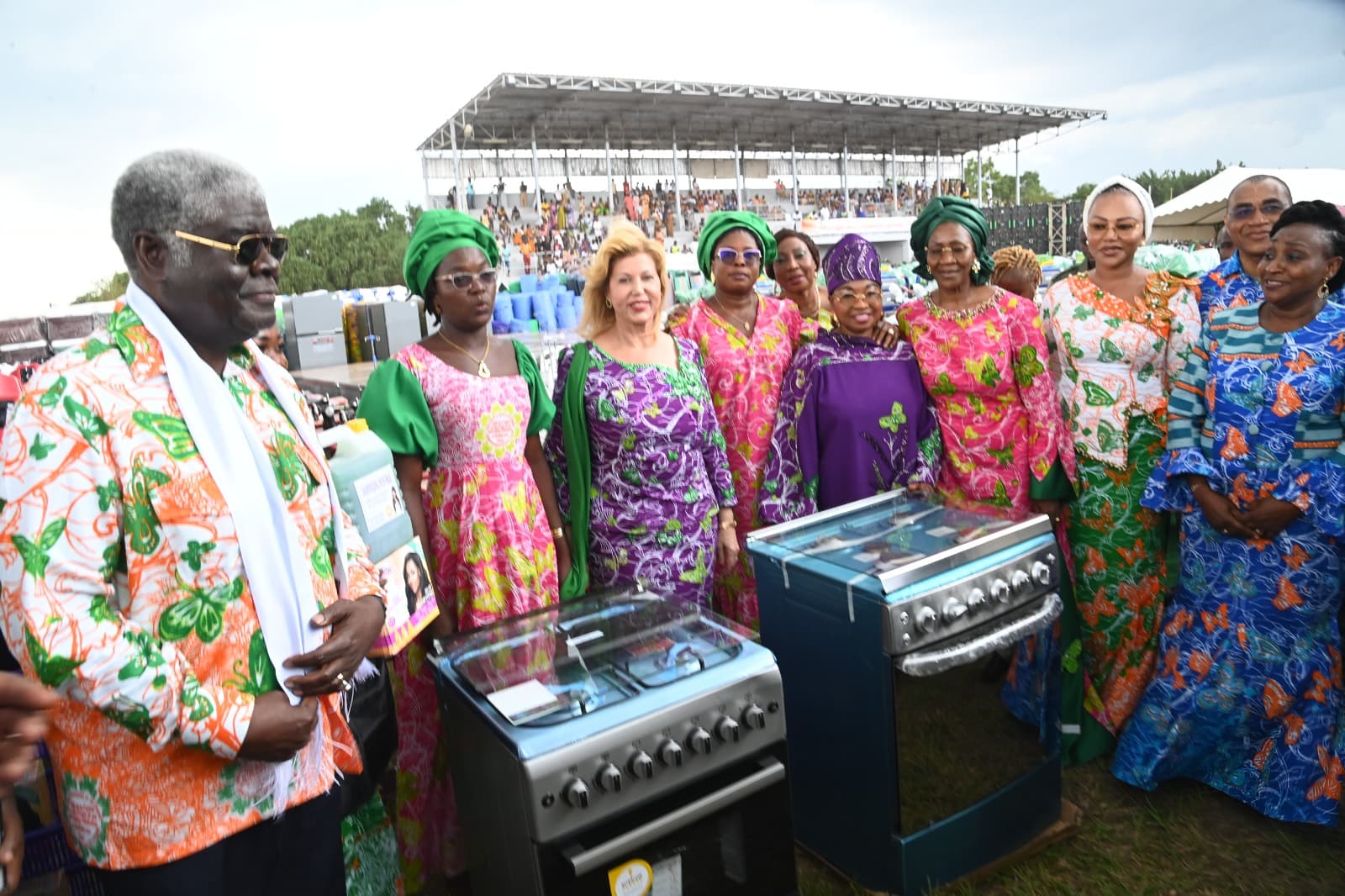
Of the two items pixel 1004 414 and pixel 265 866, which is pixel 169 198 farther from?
pixel 1004 414

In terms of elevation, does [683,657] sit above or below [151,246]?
below

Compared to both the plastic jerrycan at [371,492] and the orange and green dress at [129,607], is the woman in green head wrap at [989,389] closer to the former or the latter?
the plastic jerrycan at [371,492]

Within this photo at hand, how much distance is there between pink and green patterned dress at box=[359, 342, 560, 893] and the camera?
2.34 metres

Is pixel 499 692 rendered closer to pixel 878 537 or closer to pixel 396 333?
pixel 878 537

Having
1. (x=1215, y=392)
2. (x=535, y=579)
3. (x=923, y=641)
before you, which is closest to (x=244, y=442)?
(x=535, y=579)

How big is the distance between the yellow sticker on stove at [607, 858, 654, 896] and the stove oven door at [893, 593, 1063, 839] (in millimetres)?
756

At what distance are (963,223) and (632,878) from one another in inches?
91.9

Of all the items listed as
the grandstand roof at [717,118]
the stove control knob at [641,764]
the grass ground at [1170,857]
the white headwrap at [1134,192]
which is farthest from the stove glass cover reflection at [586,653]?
the grandstand roof at [717,118]

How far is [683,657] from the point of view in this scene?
186cm

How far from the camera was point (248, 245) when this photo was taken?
4.41ft

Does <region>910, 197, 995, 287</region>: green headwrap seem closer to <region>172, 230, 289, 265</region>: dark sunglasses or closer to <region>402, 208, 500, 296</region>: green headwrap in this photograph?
<region>402, 208, 500, 296</region>: green headwrap

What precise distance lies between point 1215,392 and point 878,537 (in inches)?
45.2

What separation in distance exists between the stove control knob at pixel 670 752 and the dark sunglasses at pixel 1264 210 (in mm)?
3031

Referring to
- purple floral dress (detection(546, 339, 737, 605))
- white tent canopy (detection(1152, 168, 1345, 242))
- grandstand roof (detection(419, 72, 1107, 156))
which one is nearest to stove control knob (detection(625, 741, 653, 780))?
purple floral dress (detection(546, 339, 737, 605))
